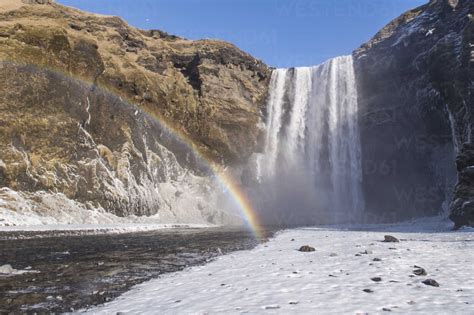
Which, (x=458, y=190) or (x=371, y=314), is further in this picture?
(x=458, y=190)

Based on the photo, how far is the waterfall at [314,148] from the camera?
64.2 m

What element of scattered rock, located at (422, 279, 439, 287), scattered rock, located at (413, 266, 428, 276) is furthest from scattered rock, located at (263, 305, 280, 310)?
scattered rock, located at (413, 266, 428, 276)

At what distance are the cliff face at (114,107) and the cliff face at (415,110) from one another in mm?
19894

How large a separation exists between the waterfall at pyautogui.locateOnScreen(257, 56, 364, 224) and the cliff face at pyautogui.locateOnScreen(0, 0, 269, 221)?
4.39 m

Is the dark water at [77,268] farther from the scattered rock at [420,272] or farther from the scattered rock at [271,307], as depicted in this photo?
the scattered rock at [420,272]

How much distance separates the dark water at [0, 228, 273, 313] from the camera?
988 centimetres

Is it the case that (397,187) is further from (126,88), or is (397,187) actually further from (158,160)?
(126,88)

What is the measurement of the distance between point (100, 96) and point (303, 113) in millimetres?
35147

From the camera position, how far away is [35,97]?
45.3 m

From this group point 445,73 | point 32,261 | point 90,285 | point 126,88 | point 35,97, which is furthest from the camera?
point 126,88

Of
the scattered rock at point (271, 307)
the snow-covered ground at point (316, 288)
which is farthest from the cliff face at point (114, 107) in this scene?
the scattered rock at point (271, 307)

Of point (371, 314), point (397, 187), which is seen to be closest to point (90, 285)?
point (371, 314)

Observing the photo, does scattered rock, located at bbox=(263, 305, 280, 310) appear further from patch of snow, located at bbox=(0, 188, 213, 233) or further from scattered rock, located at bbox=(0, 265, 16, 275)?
patch of snow, located at bbox=(0, 188, 213, 233)

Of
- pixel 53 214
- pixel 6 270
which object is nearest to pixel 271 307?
pixel 6 270
